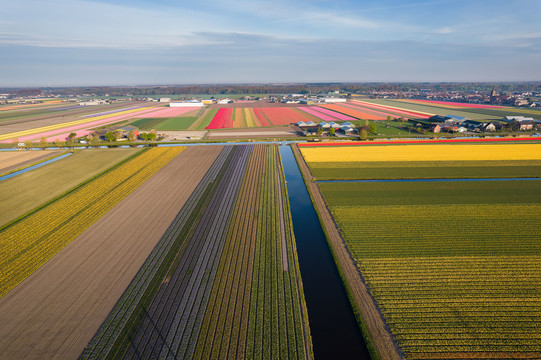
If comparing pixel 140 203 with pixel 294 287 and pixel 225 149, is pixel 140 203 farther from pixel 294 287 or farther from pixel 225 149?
pixel 225 149

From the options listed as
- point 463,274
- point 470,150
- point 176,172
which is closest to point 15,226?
point 176,172

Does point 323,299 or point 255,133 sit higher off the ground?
point 255,133

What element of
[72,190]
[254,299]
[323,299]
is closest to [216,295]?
[254,299]

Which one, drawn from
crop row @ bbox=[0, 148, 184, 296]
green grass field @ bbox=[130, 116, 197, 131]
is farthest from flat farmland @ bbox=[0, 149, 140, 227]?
green grass field @ bbox=[130, 116, 197, 131]

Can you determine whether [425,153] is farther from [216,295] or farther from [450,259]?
[216,295]

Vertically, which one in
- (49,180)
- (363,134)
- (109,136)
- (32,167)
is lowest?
(49,180)

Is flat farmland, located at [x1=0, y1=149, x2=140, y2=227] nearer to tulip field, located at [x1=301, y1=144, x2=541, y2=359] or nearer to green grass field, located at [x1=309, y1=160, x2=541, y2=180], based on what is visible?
tulip field, located at [x1=301, y1=144, x2=541, y2=359]
